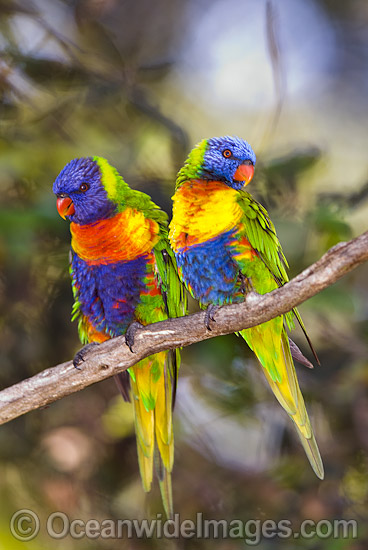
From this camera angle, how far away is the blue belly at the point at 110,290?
6.07 feet

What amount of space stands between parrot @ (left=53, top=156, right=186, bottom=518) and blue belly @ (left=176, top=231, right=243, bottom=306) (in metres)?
0.23

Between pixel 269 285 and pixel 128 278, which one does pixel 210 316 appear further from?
pixel 128 278

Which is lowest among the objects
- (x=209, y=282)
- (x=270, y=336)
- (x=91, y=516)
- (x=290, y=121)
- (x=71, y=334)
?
(x=91, y=516)

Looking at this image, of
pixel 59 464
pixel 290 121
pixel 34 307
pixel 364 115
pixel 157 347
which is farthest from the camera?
pixel 364 115

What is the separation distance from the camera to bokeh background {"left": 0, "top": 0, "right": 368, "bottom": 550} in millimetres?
2621

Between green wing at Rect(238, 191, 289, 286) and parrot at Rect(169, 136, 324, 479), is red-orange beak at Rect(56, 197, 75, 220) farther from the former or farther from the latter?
green wing at Rect(238, 191, 289, 286)

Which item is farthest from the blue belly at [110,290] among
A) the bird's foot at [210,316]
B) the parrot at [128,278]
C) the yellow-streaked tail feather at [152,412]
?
the bird's foot at [210,316]

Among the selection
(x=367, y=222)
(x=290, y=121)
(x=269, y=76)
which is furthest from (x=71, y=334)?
(x=290, y=121)

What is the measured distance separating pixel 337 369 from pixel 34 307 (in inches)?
68.0

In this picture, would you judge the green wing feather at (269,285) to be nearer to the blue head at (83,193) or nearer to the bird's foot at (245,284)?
the bird's foot at (245,284)

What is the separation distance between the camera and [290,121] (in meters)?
4.55

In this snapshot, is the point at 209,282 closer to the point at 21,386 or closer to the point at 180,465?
the point at 21,386

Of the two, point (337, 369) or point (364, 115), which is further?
point (364, 115)

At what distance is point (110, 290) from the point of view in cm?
191
